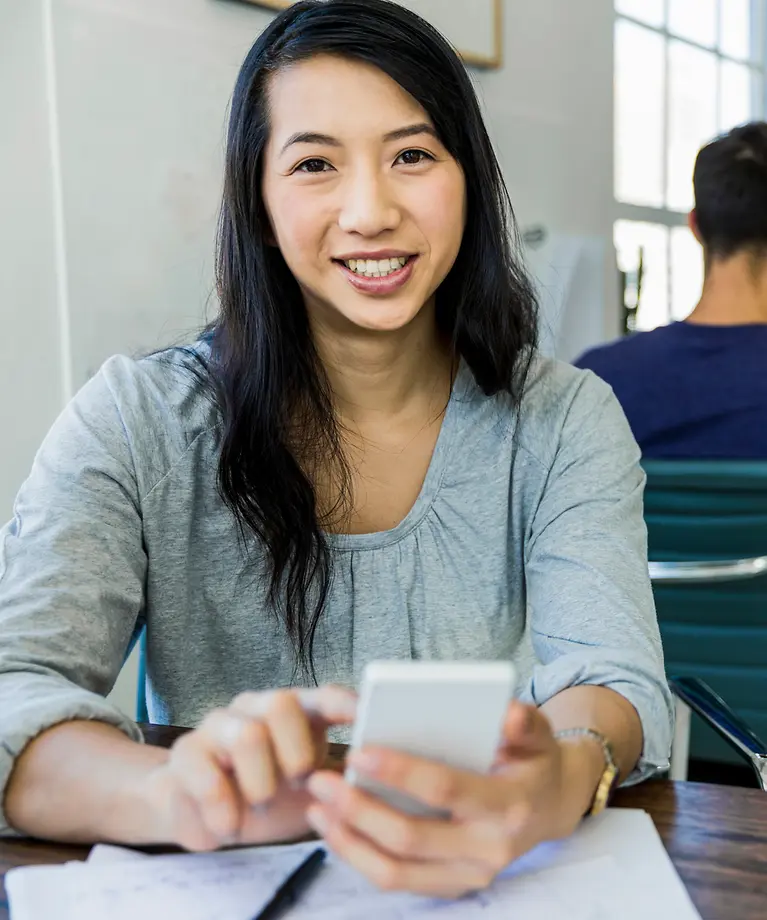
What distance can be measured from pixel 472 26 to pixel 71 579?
1.77 m

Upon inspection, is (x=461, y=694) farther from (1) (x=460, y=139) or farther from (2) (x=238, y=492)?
(1) (x=460, y=139)

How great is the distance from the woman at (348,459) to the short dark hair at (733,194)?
3.15 ft

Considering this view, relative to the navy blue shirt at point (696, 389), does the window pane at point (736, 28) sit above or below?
above

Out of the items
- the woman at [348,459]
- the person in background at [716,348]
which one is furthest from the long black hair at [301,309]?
the person in background at [716,348]

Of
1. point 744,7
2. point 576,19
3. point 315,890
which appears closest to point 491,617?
point 315,890

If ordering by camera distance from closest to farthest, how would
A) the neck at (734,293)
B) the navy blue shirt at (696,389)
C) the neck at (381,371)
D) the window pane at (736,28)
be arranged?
the neck at (381,371)
the navy blue shirt at (696,389)
the neck at (734,293)
the window pane at (736,28)

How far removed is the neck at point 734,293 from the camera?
1.97 m

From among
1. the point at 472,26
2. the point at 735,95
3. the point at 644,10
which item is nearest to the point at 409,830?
the point at 472,26

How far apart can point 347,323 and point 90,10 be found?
2.33 ft

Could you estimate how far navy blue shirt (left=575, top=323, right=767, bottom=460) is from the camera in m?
1.78

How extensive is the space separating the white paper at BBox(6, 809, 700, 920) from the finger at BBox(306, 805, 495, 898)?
26 mm

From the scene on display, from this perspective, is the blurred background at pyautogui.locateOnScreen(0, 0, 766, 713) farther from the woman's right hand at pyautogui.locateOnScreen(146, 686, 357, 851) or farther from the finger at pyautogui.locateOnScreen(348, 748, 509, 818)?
the finger at pyautogui.locateOnScreen(348, 748, 509, 818)

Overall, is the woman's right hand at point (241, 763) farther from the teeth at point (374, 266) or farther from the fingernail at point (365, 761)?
the teeth at point (374, 266)

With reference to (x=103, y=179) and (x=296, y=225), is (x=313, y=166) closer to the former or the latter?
(x=296, y=225)
